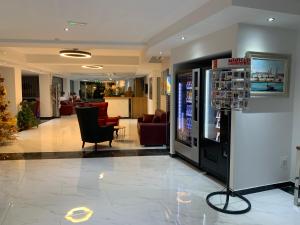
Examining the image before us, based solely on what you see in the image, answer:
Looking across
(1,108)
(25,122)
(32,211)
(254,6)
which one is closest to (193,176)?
(32,211)

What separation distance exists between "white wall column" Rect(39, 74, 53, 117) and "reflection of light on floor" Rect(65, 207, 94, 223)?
10629 mm

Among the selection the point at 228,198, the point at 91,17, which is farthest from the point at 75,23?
the point at 228,198

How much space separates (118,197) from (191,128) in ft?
6.56

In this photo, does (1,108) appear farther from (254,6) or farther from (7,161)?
(254,6)

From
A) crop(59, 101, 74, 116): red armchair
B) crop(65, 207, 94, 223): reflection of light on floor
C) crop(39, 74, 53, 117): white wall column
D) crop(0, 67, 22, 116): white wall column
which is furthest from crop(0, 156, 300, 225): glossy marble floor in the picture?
crop(59, 101, 74, 116): red armchair

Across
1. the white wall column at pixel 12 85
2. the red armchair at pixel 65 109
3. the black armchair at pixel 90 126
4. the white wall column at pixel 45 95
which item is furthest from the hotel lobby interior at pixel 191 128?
the red armchair at pixel 65 109

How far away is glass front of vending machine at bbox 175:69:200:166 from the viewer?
4.58 meters

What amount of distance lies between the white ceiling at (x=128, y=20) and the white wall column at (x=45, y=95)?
23.6 ft

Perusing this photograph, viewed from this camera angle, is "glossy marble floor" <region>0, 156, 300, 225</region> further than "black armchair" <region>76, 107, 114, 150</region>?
No

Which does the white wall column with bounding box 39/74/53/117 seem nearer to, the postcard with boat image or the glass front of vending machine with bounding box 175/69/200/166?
the glass front of vending machine with bounding box 175/69/200/166

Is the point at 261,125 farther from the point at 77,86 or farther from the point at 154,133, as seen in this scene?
the point at 77,86

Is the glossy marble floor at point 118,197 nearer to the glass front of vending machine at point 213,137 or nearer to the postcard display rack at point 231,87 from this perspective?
the postcard display rack at point 231,87

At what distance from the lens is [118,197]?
3.51m

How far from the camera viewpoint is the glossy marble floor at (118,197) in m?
2.92
